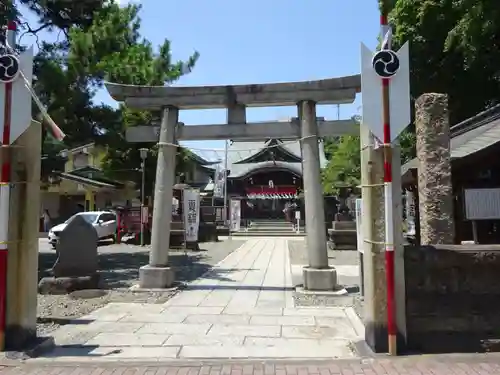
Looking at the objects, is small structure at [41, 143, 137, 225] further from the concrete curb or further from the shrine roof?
the concrete curb

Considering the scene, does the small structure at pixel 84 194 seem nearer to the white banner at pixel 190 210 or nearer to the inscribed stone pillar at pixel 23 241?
the white banner at pixel 190 210

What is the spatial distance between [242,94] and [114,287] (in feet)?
16.8

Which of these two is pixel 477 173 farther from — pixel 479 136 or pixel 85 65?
pixel 85 65

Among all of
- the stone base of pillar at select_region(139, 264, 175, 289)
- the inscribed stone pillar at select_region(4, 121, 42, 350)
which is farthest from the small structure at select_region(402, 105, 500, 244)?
the inscribed stone pillar at select_region(4, 121, 42, 350)

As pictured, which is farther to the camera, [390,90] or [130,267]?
[130,267]

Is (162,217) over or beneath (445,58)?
beneath

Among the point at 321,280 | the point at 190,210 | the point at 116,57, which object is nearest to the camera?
the point at 321,280

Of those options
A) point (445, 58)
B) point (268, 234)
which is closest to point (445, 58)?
point (445, 58)

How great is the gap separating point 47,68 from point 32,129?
688cm

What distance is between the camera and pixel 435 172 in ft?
27.7

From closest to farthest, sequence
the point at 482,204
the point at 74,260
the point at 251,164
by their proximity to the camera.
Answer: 1. the point at 482,204
2. the point at 74,260
3. the point at 251,164

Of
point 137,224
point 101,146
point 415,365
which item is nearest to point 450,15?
point 101,146

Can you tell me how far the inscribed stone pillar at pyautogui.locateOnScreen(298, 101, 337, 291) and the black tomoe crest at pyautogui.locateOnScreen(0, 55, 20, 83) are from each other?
5879 mm

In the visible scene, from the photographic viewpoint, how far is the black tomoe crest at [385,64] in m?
5.51
